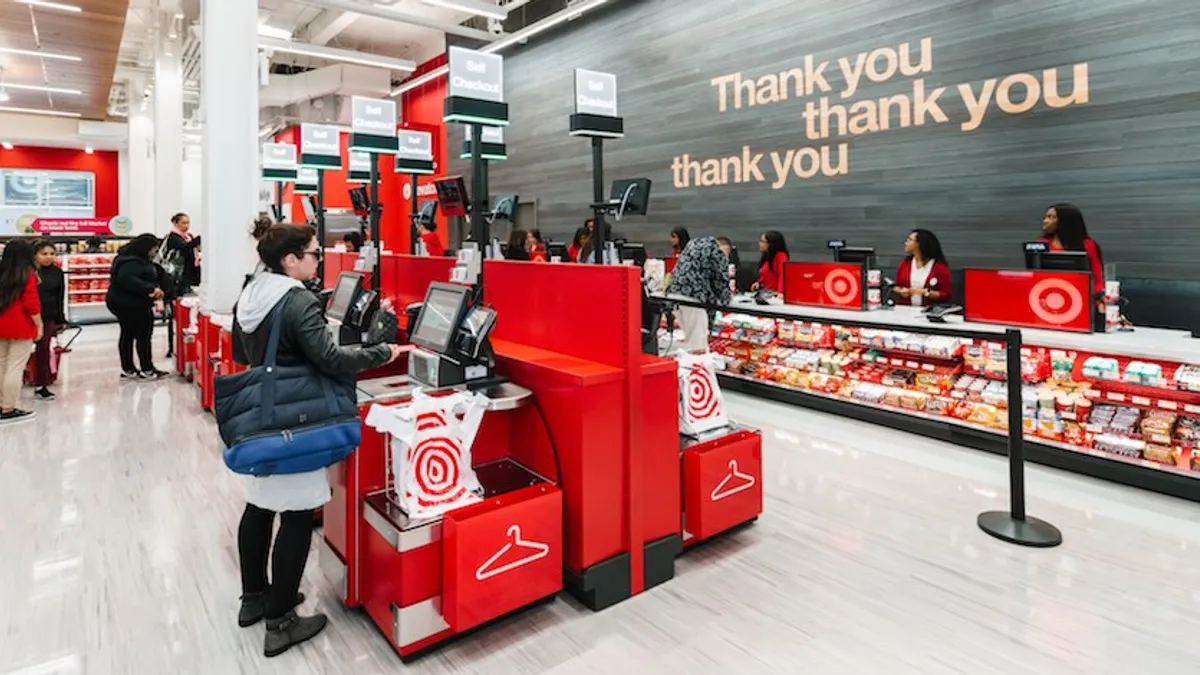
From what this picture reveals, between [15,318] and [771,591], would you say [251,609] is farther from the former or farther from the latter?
[15,318]

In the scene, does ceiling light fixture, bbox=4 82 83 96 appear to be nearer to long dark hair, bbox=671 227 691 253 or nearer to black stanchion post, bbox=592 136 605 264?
long dark hair, bbox=671 227 691 253

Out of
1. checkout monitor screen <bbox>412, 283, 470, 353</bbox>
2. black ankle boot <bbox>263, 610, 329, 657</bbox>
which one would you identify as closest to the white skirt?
black ankle boot <bbox>263, 610, 329, 657</bbox>

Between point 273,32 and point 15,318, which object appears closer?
point 15,318

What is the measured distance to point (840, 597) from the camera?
9.12ft

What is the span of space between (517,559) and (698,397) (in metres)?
1.31

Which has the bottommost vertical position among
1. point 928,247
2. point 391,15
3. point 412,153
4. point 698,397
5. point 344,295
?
point 698,397

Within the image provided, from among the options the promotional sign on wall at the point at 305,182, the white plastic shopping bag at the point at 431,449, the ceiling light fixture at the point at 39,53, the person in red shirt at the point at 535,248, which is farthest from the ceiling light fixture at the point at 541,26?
the white plastic shopping bag at the point at 431,449

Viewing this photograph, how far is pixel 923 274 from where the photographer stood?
217 inches

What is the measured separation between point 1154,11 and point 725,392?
14.1 feet

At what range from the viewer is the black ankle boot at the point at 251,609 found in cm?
256

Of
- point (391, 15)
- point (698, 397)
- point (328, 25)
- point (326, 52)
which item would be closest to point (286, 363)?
point (698, 397)

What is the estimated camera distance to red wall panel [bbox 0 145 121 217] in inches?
809

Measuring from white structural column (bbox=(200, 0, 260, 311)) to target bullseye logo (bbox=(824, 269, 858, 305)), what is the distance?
495 centimetres

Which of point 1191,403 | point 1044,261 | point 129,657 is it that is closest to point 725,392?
point 1044,261
